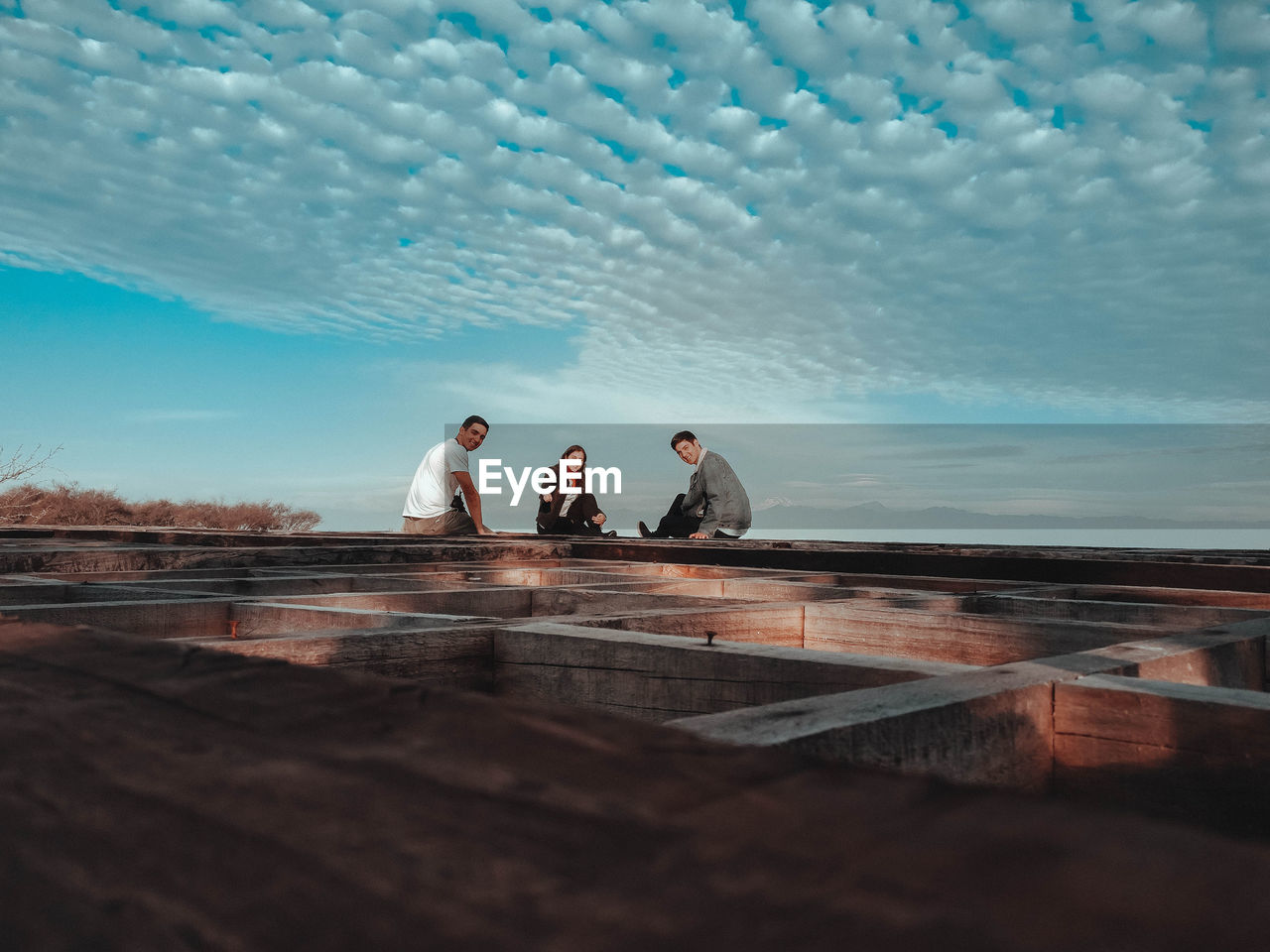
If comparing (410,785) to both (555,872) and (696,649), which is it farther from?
(696,649)

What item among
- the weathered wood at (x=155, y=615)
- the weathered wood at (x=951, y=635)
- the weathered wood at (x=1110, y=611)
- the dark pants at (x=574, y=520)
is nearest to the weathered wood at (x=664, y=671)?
the weathered wood at (x=951, y=635)

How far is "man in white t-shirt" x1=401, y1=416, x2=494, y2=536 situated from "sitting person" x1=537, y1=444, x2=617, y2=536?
57.7 inches

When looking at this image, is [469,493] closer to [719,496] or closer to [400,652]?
[719,496]

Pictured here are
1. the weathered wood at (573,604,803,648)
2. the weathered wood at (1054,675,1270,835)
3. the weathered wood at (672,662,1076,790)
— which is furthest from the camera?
the weathered wood at (573,604,803,648)

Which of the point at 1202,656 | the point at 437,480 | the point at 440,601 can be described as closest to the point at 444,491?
the point at 437,480

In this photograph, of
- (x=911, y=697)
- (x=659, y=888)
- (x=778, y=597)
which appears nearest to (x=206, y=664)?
(x=659, y=888)

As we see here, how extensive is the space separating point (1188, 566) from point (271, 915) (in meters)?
4.57

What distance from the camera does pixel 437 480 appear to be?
388 inches

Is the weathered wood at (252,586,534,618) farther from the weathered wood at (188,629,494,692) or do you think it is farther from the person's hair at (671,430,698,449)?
the person's hair at (671,430,698,449)

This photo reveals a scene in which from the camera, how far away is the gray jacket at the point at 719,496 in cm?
1060

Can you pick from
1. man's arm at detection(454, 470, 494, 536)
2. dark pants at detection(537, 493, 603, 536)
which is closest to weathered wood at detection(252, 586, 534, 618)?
man's arm at detection(454, 470, 494, 536)

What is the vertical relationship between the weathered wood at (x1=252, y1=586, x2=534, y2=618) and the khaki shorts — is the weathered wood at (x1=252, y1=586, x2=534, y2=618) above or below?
below

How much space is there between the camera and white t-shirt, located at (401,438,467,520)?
9789 mm

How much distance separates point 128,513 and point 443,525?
876 centimetres
